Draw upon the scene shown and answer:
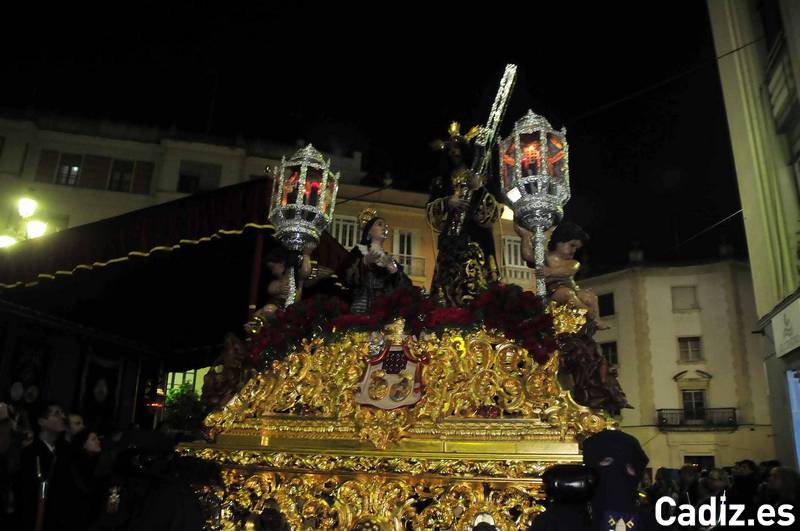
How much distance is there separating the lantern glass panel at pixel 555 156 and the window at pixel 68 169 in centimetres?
2087

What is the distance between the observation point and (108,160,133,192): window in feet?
66.3

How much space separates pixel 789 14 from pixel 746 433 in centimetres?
1908

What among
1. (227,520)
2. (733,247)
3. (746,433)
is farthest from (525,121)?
(733,247)

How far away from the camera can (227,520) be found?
3230mm

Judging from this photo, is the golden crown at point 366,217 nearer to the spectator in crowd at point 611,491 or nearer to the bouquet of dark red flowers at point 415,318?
the bouquet of dark red flowers at point 415,318

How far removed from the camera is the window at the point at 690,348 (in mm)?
24489

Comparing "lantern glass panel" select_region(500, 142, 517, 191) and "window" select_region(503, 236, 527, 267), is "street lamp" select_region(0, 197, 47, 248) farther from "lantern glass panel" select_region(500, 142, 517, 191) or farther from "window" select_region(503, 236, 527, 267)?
"window" select_region(503, 236, 527, 267)

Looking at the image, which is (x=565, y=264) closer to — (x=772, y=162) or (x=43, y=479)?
(x=43, y=479)

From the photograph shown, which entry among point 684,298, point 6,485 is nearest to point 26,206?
point 6,485

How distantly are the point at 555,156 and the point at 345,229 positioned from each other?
16446 millimetres

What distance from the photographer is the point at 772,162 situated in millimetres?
10141

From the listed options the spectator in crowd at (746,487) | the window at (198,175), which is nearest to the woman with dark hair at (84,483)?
the spectator in crowd at (746,487)

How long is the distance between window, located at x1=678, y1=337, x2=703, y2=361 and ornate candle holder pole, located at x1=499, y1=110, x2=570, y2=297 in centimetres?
2430

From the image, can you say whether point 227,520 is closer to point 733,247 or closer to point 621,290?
point 621,290
